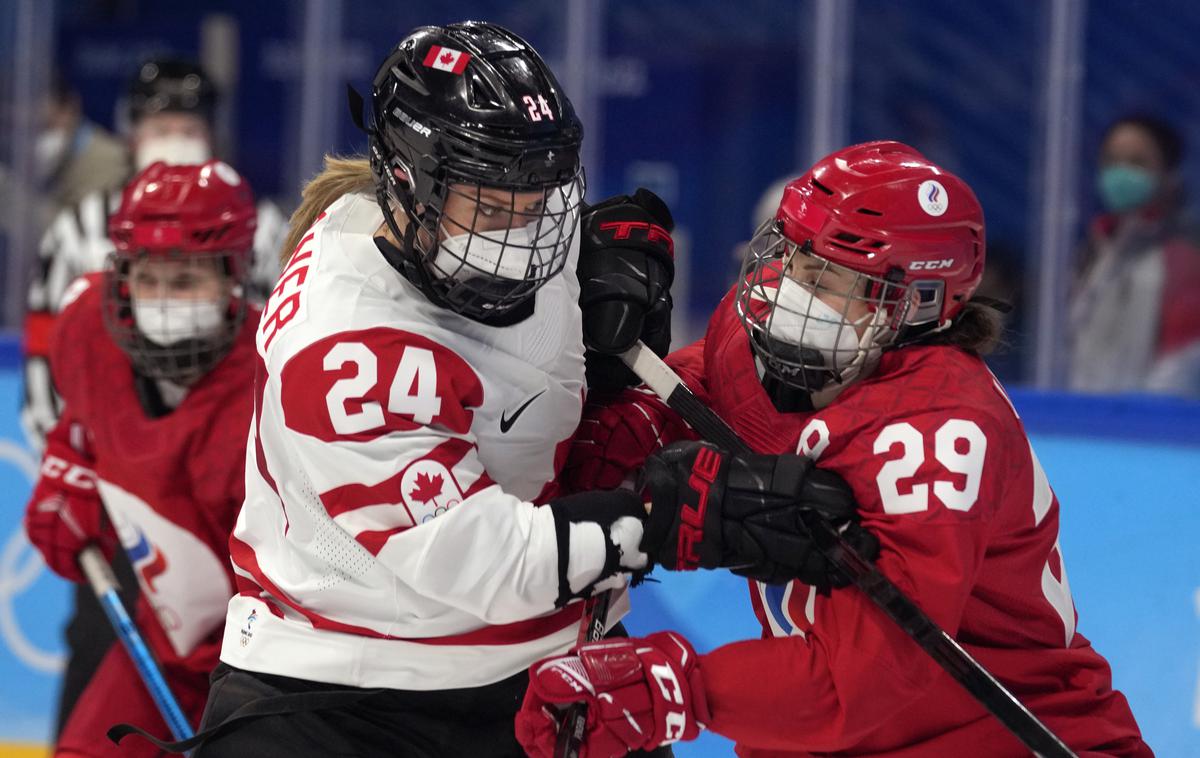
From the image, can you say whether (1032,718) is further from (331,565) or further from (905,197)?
(331,565)

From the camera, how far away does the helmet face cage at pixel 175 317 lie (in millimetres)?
2672

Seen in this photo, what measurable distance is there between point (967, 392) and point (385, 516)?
0.68 m

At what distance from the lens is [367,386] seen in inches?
69.9

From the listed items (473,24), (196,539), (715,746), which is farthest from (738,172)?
(473,24)

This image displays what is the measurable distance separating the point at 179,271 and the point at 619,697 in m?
1.33

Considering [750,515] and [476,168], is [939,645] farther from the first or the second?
[476,168]

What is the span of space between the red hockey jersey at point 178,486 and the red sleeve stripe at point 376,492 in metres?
0.86

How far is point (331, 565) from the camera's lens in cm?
188

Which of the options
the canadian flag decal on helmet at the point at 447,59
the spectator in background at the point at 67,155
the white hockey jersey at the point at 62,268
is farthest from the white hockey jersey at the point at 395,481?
the spectator in background at the point at 67,155

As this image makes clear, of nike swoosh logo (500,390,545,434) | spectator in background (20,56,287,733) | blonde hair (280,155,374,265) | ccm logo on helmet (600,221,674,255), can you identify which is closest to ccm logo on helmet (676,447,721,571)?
nike swoosh logo (500,390,545,434)

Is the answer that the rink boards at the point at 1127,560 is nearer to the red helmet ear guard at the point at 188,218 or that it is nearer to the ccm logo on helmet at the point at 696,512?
the red helmet ear guard at the point at 188,218

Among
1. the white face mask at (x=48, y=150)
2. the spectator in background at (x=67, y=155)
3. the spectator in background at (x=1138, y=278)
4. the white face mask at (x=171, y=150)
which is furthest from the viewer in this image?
the white face mask at (x=48, y=150)

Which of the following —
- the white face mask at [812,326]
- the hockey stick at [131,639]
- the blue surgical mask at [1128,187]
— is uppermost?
the white face mask at [812,326]

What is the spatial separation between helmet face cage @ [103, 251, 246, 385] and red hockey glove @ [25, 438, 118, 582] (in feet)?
0.82
